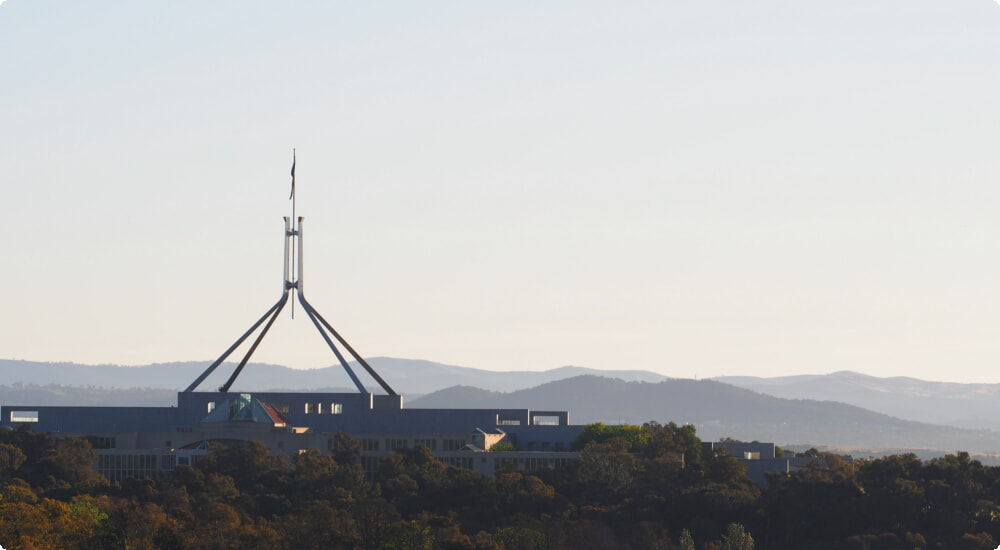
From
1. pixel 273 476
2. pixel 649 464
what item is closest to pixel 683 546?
pixel 649 464

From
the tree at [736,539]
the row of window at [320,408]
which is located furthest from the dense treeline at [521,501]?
the row of window at [320,408]

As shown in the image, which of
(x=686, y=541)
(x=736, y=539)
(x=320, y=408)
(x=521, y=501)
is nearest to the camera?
(x=686, y=541)

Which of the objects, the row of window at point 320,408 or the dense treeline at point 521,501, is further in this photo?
the row of window at point 320,408

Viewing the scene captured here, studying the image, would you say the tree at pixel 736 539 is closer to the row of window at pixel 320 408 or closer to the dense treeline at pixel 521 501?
the dense treeline at pixel 521 501

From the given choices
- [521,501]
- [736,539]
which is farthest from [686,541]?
[521,501]

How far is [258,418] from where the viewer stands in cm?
17038

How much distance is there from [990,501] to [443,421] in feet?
183

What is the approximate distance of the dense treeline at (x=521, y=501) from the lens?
116m

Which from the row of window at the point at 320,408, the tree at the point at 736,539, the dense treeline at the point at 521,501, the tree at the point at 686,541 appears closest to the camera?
the dense treeline at the point at 521,501

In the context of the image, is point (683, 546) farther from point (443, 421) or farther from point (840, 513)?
point (443, 421)

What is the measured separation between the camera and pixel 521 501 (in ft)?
466

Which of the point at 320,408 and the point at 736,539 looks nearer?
the point at 736,539

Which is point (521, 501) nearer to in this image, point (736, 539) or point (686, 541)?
point (686, 541)

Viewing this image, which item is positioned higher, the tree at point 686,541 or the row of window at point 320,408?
the row of window at point 320,408
